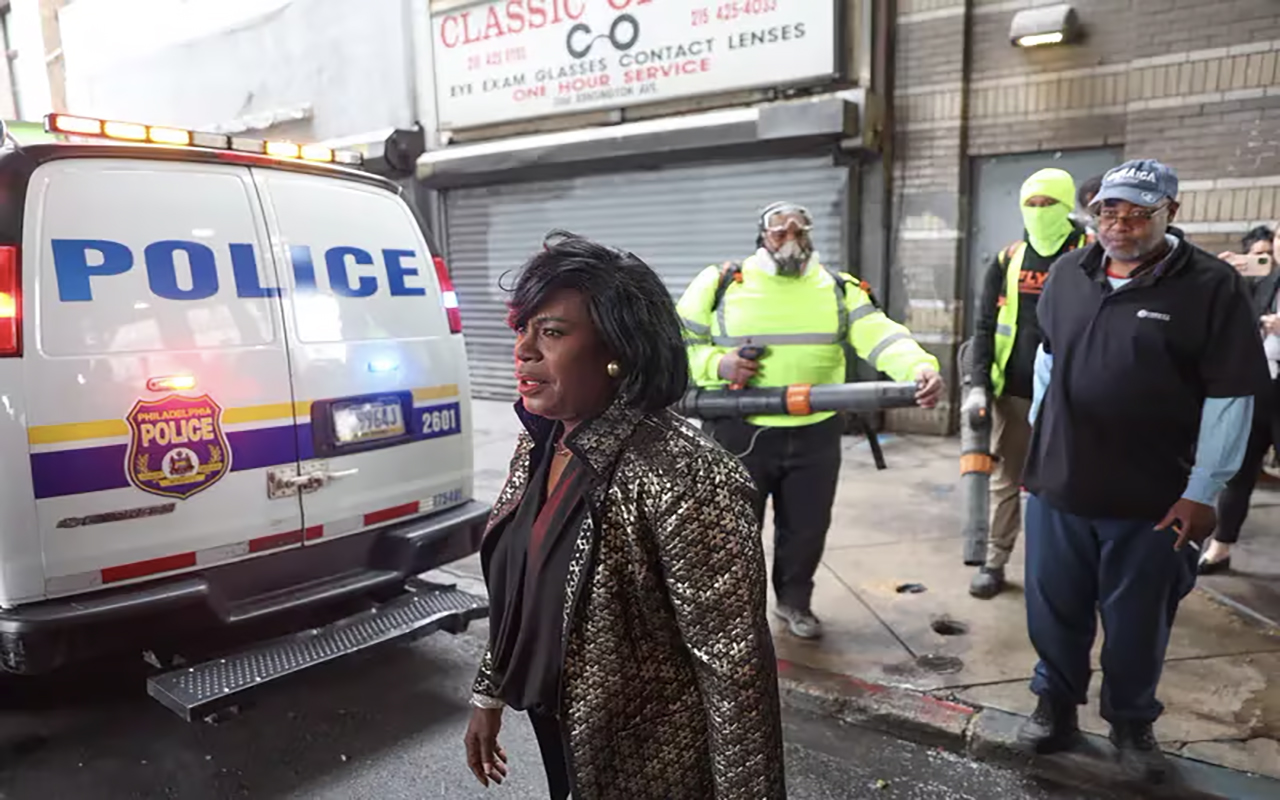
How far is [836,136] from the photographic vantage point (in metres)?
7.61

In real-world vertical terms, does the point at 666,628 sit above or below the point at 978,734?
above

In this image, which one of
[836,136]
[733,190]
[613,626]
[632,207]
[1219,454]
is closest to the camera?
[613,626]

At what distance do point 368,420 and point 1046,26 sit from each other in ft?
20.0

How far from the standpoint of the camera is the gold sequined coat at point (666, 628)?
149cm

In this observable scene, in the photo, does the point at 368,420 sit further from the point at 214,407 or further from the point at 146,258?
the point at 146,258

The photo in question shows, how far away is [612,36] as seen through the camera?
9062 mm

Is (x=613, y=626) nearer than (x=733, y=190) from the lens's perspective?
Yes

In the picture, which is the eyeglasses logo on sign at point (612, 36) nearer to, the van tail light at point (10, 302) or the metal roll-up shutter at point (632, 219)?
the metal roll-up shutter at point (632, 219)

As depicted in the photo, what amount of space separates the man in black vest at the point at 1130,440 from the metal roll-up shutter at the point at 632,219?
15.1ft

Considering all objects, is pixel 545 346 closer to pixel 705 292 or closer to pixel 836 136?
pixel 705 292

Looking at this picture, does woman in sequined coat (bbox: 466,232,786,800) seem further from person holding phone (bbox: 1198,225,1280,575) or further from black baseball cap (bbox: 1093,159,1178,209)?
person holding phone (bbox: 1198,225,1280,575)

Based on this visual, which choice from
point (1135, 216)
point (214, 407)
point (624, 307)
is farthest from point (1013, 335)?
point (214, 407)

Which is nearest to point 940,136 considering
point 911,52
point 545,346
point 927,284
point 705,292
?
point 911,52

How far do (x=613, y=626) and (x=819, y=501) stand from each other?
248cm
